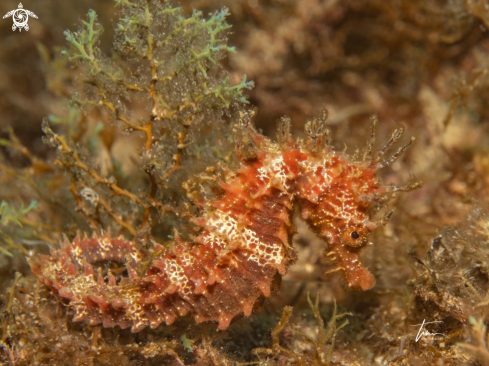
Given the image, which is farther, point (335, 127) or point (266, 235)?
point (335, 127)

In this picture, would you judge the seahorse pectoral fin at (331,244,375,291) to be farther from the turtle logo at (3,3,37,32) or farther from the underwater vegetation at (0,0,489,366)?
the turtle logo at (3,3,37,32)

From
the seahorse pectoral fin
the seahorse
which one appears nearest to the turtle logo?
the seahorse

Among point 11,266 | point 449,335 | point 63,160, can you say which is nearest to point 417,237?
point 449,335

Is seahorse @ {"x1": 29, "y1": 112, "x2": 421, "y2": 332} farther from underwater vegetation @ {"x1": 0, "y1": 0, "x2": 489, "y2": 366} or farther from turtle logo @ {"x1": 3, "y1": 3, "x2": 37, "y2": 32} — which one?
turtle logo @ {"x1": 3, "y1": 3, "x2": 37, "y2": 32}

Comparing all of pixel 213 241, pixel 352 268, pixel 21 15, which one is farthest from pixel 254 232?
pixel 21 15

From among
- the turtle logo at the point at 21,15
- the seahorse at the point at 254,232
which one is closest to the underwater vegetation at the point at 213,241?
the seahorse at the point at 254,232

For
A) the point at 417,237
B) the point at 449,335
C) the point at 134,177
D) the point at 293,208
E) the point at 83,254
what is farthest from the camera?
the point at 134,177

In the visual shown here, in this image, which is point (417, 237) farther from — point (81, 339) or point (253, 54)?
point (253, 54)

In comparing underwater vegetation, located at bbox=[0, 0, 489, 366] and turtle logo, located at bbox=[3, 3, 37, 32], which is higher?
turtle logo, located at bbox=[3, 3, 37, 32]

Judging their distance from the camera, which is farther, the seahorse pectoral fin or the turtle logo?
the turtle logo
